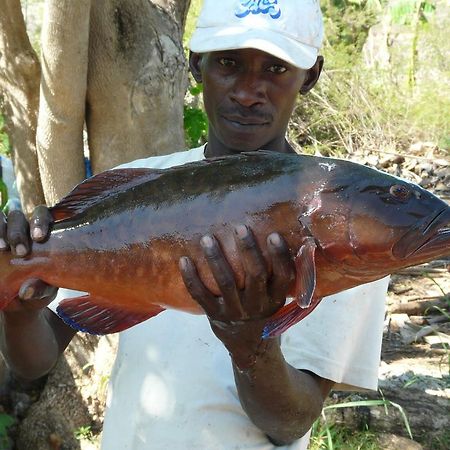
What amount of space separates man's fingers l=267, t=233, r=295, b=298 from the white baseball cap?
0.70 meters

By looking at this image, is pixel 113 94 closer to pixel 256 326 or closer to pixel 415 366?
pixel 256 326

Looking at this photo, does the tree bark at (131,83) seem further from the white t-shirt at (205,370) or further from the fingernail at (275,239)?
the fingernail at (275,239)

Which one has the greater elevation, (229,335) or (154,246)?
(154,246)

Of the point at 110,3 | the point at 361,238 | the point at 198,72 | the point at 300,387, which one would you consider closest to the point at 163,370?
the point at 300,387

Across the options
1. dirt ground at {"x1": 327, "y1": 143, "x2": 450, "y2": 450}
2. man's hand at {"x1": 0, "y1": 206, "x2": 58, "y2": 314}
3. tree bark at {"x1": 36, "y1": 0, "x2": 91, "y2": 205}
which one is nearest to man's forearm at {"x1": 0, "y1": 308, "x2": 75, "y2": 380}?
man's hand at {"x1": 0, "y1": 206, "x2": 58, "y2": 314}

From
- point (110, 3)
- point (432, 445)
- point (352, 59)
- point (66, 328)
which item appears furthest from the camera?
point (352, 59)

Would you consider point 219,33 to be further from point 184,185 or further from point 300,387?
point 300,387

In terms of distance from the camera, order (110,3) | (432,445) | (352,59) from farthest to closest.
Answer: (352,59) → (432,445) → (110,3)

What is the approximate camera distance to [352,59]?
13.8 m

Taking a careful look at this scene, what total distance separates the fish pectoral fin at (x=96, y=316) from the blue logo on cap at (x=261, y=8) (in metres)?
0.95

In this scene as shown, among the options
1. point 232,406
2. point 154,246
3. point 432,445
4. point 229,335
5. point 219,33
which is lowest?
point 432,445

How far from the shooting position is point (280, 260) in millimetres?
1663

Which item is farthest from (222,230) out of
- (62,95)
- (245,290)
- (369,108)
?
(369,108)

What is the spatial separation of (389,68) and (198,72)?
12.6 m
